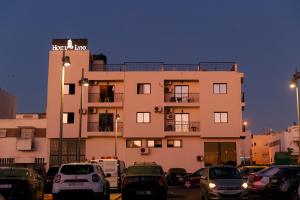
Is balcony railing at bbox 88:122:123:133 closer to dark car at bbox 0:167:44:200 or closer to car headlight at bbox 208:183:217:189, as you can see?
car headlight at bbox 208:183:217:189

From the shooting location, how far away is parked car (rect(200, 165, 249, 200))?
20781mm

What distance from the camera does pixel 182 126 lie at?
5700 cm

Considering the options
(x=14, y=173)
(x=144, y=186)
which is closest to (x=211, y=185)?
(x=144, y=186)

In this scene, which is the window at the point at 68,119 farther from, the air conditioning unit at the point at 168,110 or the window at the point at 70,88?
the air conditioning unit at the point at 168,110

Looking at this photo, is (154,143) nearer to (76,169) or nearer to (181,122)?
(181,122)

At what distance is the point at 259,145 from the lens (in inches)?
4865

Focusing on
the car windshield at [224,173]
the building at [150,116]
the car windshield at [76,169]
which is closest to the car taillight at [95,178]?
the car windshield at [76,169]

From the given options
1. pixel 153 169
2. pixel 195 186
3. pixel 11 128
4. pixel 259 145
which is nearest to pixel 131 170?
pixel 153 169

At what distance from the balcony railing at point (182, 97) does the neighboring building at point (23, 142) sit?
14.9m

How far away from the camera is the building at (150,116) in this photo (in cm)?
5606

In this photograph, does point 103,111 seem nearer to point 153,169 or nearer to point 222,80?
point 222,80

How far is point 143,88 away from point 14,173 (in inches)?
1466

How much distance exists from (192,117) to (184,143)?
3009 mm

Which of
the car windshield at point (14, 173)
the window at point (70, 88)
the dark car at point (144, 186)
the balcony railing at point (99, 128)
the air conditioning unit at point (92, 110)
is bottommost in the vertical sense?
the dark car at point (144, 186)
